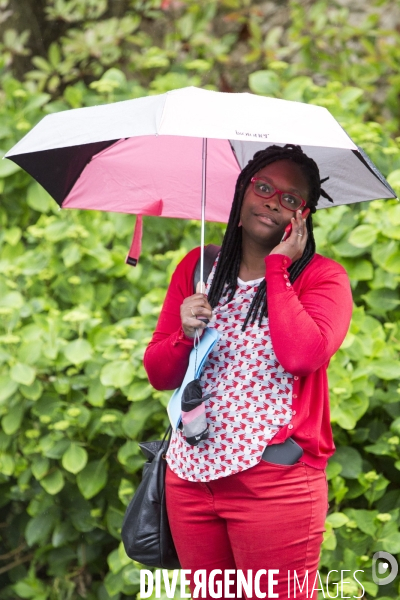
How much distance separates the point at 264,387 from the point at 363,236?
1369 millimetres

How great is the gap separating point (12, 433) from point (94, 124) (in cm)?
176

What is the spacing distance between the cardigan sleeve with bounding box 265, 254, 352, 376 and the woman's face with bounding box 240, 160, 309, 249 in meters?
0.14

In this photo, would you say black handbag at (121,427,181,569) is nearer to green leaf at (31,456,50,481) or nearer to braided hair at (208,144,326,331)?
braided hair at (208,144,326,331)

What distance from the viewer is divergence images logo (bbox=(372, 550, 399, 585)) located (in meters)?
3.15

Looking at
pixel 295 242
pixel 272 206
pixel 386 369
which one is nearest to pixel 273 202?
pixel 272 206

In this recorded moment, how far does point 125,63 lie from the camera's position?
5.81 metres

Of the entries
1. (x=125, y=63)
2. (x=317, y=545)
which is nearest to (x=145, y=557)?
(x=317, y=545)

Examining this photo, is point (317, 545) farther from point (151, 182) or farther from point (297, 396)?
point (151, 182)

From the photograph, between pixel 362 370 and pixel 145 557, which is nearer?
pixel 145 557

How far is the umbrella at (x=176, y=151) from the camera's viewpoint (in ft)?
6.66

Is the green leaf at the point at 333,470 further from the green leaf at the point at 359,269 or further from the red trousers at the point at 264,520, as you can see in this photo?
the red trousers at the point at 264,520

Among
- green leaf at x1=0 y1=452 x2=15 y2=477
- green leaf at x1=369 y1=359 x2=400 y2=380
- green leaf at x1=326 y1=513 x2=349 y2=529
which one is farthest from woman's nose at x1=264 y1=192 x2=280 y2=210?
green leaf at x1=0 y1=452 x2=15 y2=477

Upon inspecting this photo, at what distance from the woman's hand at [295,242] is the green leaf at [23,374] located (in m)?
1.50

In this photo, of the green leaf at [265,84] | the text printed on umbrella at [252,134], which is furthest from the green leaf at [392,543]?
the green leaf at [265,84]
